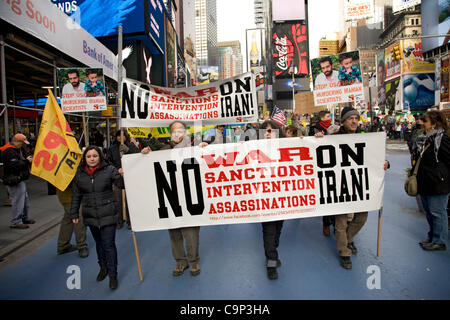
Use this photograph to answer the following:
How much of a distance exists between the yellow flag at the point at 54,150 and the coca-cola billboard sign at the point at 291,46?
59763 millimetres

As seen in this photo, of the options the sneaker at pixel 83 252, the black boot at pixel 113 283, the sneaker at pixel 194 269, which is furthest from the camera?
the sneaker at pixel 83 252

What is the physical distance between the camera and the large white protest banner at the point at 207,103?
5291 mm

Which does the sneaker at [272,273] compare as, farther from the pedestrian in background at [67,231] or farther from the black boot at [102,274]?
the pedestrian in background at [67,231]

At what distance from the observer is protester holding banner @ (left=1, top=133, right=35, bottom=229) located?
17.5 feet

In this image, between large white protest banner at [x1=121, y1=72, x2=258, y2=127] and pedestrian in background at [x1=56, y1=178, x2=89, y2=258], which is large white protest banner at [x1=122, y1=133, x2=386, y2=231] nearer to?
pedestrian in background at [x1=56, y1=178, x2=89, y2=258]

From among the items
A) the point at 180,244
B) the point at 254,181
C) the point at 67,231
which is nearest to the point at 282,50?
the point at 254,181

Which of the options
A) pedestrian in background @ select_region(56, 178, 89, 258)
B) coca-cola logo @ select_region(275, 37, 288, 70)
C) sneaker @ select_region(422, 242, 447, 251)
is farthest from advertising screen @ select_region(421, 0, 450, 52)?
pedestrian in background @ select_region(56, 178, 89, 258)

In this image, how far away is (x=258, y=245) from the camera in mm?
4480

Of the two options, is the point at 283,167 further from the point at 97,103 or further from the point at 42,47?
the point at 42,47

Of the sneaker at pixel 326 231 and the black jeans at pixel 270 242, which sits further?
the sneaker at pixel 326 231

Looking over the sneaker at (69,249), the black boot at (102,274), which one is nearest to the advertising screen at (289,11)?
the sneaker at (69,249)

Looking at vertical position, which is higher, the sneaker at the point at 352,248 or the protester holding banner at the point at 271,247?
the protester holding banner at the point at 271,247
